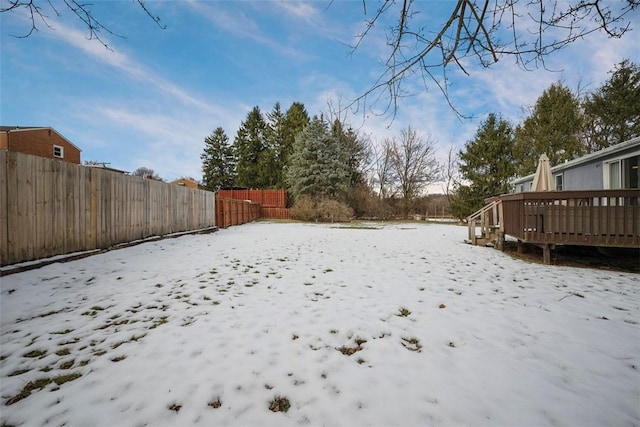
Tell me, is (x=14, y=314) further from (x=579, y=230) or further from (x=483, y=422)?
(x=579, y=230)

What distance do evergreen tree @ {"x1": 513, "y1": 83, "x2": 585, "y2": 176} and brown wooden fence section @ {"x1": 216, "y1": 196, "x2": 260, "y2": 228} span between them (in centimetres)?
2099

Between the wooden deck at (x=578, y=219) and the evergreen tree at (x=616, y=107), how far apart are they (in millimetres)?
17735

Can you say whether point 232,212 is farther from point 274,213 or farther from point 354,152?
point 354,152

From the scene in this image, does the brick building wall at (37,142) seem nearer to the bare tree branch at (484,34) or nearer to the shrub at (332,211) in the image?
the shrub at (332,211)

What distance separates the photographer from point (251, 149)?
36062mm

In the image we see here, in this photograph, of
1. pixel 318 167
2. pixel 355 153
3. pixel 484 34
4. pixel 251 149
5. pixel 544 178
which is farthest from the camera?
pixel 251 149

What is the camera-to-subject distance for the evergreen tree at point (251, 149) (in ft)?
117

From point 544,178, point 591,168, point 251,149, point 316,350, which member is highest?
point 251,149

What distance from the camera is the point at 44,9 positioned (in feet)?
8.18

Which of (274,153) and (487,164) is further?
(274,153)

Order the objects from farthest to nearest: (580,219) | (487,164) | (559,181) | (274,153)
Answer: (274,153) → (487,164) → (559,181) → (580,219)

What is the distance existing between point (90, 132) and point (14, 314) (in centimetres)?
1077

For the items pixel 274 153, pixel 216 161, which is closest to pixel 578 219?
pixel 274 153

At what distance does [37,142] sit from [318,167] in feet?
75.9
